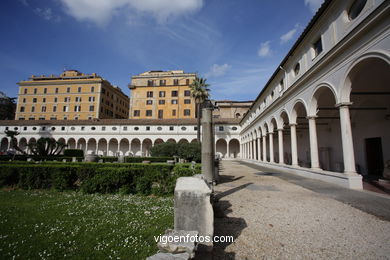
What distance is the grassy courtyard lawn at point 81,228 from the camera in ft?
9.87

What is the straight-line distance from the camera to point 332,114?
15.6 m

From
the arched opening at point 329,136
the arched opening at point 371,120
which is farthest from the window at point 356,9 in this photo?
the arched opening at point 329,136

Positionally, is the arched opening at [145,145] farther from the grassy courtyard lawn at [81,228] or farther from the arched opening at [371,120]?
the arched opening at [371,120]

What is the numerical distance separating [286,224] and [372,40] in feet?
27.1

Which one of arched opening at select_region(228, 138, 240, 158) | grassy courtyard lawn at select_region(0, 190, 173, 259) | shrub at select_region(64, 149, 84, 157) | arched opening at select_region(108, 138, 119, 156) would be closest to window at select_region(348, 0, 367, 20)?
grassy courtyard lawn at select_region(0, 190, 173, 259)

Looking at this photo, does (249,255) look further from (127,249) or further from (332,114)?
(332,114)

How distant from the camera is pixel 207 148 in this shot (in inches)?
292

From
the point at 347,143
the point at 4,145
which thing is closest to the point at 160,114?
→ the point at 4,145

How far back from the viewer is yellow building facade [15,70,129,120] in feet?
170

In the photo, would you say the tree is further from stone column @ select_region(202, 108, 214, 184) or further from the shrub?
stone column @ select_region(202, 108, 214, 184)

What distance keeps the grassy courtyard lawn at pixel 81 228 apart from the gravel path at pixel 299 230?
4.94ft

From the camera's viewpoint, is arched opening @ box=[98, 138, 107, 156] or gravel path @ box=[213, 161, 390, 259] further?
arched opening @ box=[98, 138, 107, 156]

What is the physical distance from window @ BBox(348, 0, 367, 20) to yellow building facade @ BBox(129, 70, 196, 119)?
4192cm

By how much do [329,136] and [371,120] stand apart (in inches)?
168
